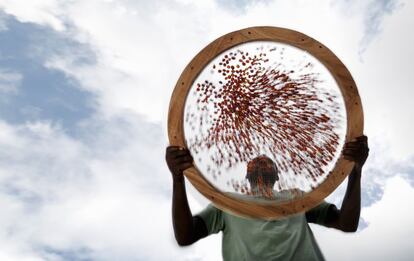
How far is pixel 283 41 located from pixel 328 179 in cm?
63

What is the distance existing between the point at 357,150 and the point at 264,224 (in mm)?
503

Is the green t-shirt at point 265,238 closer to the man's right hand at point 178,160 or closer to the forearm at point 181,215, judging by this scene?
the forearm at point 181,215

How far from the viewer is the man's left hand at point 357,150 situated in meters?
1.69

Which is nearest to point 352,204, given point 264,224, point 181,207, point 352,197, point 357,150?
point 352,197

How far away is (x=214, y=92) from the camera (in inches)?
69.9

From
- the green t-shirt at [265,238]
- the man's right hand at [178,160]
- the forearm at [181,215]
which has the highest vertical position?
the man's right hand at [178,160]

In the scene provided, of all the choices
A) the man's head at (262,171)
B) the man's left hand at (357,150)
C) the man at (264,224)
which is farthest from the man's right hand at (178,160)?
the man's left hand at (357,150)

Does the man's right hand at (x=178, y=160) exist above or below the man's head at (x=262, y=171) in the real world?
above

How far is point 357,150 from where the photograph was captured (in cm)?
169

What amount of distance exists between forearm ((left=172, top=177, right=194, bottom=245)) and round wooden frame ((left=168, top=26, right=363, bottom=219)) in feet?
0.20

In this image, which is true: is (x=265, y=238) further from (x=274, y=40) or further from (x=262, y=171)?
(x=274, y=40)

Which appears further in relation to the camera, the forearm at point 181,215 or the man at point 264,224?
the forearm at point 181,215

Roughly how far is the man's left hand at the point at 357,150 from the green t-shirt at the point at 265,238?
1.08ft

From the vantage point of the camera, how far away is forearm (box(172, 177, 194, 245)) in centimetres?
173
